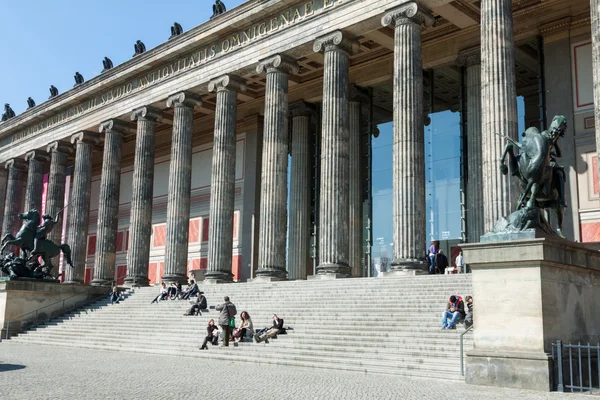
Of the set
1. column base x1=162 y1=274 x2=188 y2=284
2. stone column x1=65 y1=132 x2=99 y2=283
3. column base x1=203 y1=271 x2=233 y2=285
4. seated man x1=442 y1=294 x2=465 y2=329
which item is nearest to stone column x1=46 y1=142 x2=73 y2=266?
stone column x1=65 y1=132 x2=99 y2=283

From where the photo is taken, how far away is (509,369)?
36.1ft

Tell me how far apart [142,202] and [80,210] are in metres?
5.77

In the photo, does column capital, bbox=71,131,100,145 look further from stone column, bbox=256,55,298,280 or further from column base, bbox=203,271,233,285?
stone column, bbox=256,55,298,280

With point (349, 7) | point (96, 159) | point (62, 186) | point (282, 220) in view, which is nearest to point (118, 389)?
point (282, 220)

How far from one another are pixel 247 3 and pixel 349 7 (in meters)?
5.55

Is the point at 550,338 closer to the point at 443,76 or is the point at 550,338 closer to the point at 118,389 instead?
the point at 118,389

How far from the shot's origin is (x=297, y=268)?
33.1m

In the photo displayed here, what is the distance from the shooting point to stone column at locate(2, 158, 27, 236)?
143ft

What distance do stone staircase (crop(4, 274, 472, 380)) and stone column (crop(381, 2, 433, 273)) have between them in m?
2.19

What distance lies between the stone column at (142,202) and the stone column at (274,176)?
834 cm

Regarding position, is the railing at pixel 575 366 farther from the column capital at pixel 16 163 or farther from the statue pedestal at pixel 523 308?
the column capital at pixel 16 163

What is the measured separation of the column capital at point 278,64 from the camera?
28.1m

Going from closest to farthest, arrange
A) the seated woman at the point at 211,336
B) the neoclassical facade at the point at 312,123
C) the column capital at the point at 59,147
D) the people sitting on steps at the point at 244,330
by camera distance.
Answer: the people sitting on steps at the point at 244,330 → the seated woman at the point at 211,336 → the neoclassical facade at the point at 312,123 → the column capital at the point at 59,147

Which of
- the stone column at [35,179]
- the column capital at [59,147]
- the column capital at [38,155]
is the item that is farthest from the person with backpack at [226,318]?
the column capital at [38,155]
